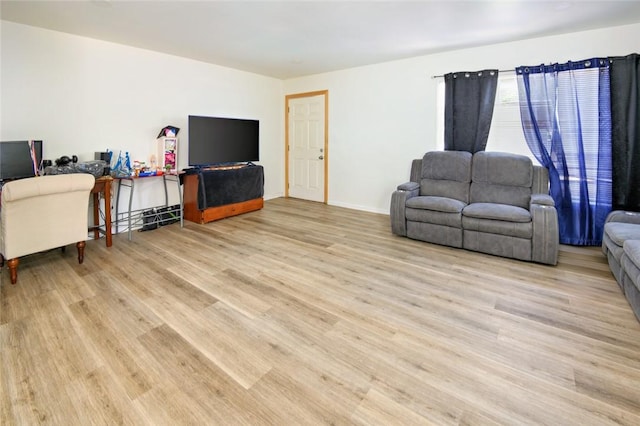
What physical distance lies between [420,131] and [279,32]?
2.48m

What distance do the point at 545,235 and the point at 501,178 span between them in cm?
98

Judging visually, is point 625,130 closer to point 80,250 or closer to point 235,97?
point 235,97

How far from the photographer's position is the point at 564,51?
12.5ft

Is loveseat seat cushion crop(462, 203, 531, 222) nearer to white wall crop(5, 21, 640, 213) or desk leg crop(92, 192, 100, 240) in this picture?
white wall crop(5, 21, 640, 213)

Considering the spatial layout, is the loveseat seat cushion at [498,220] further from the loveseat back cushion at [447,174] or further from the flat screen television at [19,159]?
the flat screen television at [19,159]

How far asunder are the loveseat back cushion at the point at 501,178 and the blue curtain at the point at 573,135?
0.34 meters

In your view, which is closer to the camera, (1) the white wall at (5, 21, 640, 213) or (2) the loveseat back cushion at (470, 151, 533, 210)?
(1) the white wall at (5, 21, 640, 213)

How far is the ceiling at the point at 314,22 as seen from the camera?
2.96 metres

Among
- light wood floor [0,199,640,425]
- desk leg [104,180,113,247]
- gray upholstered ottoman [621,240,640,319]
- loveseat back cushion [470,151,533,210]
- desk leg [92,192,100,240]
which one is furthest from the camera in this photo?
desk leg [92,192,100,240]

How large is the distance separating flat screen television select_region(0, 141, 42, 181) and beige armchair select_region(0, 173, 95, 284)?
716 mm

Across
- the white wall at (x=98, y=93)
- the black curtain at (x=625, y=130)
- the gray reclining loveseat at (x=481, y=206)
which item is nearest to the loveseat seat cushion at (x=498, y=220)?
the gray reclining loveseat at (x=481, y=206)

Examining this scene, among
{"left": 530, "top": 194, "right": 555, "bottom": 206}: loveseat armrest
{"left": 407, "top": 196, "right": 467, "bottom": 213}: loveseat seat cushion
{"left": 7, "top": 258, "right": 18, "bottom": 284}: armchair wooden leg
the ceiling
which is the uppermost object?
the ceiling

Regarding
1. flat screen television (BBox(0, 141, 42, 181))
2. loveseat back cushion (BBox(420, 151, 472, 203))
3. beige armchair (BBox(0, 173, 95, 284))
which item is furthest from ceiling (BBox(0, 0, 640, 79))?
beige armchair (BBox(0, 173, 95, 284))

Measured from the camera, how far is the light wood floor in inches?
60.7
